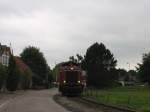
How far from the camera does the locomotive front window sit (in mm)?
57969

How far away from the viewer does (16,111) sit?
27.6m

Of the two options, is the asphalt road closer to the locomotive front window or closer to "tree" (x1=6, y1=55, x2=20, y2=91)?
the locomotive front window

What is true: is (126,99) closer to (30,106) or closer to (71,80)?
(30,106)

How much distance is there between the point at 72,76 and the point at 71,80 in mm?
515

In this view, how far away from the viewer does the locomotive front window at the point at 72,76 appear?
190 ft

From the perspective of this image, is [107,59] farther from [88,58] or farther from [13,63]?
[13,63]

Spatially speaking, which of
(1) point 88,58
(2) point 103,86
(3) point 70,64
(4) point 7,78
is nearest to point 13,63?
(4) point 7,78

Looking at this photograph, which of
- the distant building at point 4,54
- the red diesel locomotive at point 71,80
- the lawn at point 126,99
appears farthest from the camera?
the distant building at point 4,54

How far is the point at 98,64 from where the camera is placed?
11975cm

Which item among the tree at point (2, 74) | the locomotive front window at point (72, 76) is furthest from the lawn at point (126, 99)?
the tree at point (2, 74)

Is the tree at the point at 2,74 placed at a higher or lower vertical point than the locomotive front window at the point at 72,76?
higher

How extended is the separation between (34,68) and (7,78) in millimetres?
67142

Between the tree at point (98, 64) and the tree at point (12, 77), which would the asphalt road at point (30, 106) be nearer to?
the tree at point (12, 77)

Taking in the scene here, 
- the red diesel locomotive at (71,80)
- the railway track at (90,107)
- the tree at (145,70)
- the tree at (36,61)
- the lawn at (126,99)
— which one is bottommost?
the railway track at (90,107)
